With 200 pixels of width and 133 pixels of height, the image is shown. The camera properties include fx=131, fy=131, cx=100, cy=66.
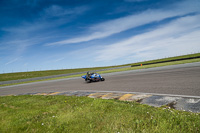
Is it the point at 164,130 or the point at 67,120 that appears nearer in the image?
the point at 164,130

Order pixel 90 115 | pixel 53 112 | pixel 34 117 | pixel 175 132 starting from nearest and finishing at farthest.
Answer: pixel 175 132 → pixel 90 115 → pixel 34 117 → pixel 53 112

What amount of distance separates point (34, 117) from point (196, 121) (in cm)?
505

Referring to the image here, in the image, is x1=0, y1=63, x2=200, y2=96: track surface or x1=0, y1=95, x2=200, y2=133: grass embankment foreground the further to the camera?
x1=0, y1=63, x2=200, y2=96: track surface

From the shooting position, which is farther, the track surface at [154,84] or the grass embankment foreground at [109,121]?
the track surface at [154,84]

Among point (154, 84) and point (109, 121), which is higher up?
point (154, 84)

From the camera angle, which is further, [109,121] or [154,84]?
[154,84]

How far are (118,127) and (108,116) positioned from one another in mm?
743

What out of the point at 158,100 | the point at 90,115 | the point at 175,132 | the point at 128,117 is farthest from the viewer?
the point at 158,100

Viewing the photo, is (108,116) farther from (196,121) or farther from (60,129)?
(196,121)

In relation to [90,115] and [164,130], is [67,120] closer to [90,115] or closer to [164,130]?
[90,115]

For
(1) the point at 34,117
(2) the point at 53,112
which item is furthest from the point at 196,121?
(1) the point at 34,117

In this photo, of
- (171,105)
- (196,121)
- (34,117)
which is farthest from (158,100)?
(34,117)

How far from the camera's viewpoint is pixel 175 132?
3066mm

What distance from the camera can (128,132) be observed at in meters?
3.25
